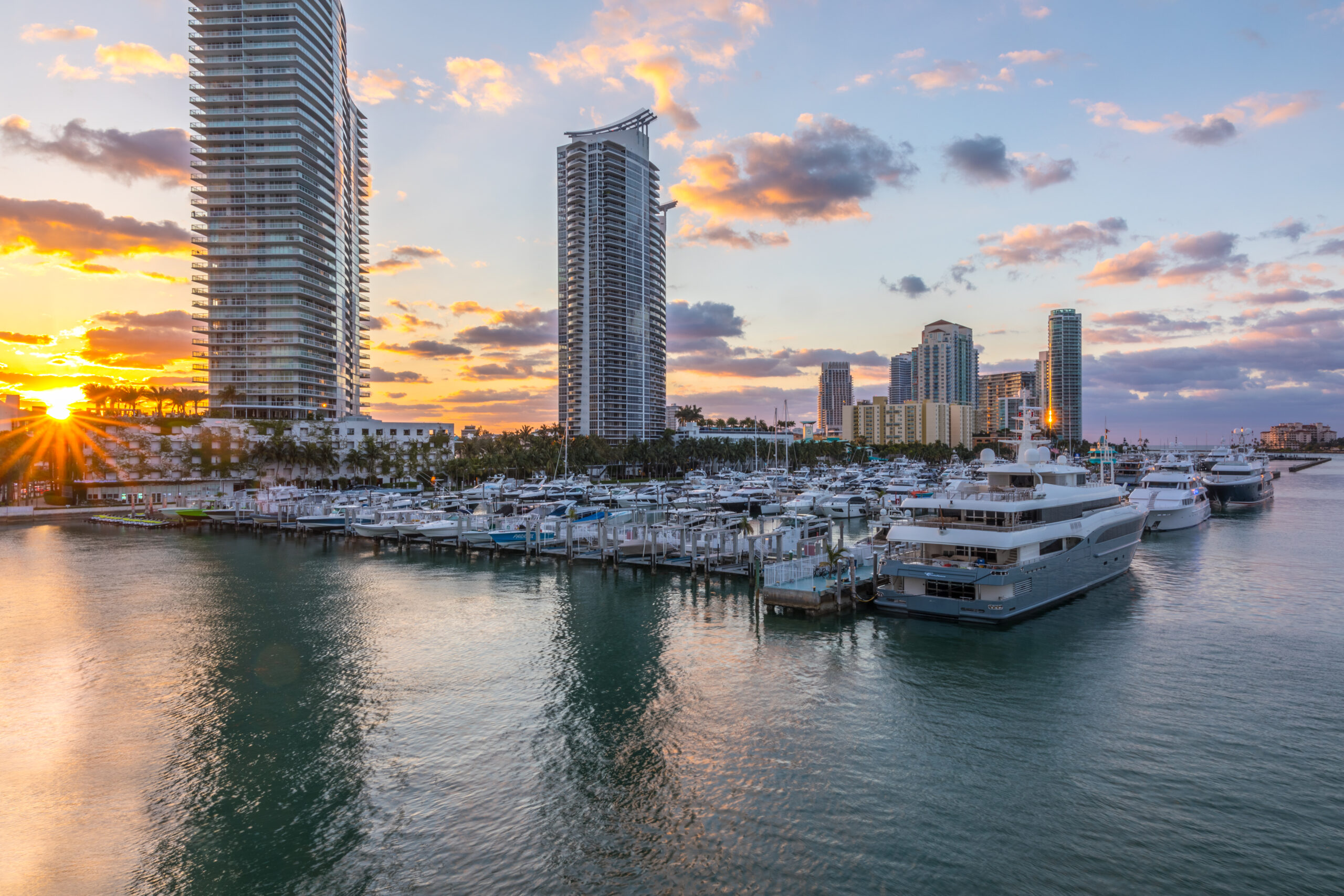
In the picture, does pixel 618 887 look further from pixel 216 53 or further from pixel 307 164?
pixel 216 53

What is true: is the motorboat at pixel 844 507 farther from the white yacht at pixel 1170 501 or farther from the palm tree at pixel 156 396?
the palm tree at pixel 156 396

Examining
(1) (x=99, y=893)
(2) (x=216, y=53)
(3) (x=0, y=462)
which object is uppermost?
(2) (x=216, y=53)

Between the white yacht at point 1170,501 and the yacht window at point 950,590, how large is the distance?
49594 millimetres

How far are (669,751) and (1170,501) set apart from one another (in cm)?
8047

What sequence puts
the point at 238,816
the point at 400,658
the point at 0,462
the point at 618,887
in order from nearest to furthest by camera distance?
1. the point at 618,887
2. the point at 238,816
3. the point at 400,658
4. the point at 0,462

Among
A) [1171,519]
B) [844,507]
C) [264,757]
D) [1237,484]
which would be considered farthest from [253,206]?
[1237,484]

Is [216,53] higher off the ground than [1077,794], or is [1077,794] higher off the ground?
[216,53]

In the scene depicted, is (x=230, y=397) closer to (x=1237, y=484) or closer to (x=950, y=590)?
(x=950, y=590)

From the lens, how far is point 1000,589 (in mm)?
37781

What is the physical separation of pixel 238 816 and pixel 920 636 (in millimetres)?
30773

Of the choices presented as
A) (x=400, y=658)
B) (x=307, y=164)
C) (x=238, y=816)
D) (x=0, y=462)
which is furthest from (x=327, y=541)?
(x=307, y=164)

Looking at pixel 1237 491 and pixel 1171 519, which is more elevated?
pixel 1237 491

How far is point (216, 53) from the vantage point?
184 metres

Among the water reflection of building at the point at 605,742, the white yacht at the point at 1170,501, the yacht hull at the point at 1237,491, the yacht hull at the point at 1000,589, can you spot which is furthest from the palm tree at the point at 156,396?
the yacht hull at the point at 1237,491
